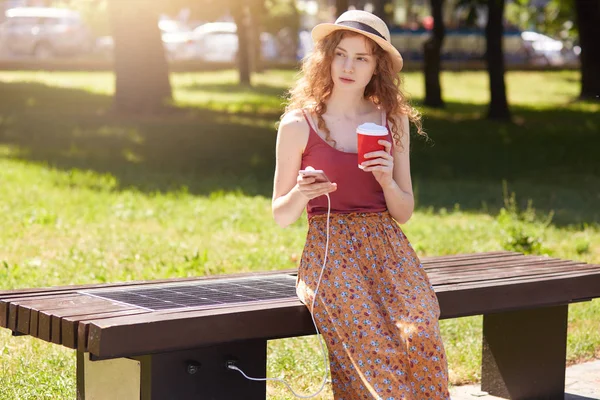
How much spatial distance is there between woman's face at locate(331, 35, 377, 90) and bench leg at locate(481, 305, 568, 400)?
1.57 m

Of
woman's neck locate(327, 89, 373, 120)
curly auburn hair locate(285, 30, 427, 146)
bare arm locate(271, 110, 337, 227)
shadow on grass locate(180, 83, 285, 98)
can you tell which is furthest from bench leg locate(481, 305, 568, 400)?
shadow on grass locate(180, 83, 285, 98)

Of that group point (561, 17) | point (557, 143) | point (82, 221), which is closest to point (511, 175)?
point (557, 143)

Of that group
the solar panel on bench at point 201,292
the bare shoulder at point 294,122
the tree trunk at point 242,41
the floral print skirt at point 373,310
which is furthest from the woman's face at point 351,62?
the tree trunk at point 242,41

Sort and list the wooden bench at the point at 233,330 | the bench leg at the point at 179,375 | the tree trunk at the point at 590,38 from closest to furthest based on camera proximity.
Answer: the wooden bench at the point at 233,330 < the bench leg at the point at 179,375 < the tree trunk at the point at 590,38

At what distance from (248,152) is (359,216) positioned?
1050 centimetres

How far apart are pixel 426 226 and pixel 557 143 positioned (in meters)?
7.85

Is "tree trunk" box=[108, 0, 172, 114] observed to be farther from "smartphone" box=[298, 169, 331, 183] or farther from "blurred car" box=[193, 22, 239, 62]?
"blurred car" box=[193, 22, 239, 62]

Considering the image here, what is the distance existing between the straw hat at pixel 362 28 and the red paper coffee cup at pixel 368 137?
50cm

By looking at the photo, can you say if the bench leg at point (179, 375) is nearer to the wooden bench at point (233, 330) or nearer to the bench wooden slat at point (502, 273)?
the wooden bench at point (233, 330)

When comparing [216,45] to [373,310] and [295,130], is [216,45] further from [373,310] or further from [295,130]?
[373,310]

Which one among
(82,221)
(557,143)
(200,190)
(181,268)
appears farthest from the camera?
(557,143)

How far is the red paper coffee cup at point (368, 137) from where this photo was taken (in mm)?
3818

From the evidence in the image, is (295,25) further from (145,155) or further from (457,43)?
(145,155)

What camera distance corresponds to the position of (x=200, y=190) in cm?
1114
